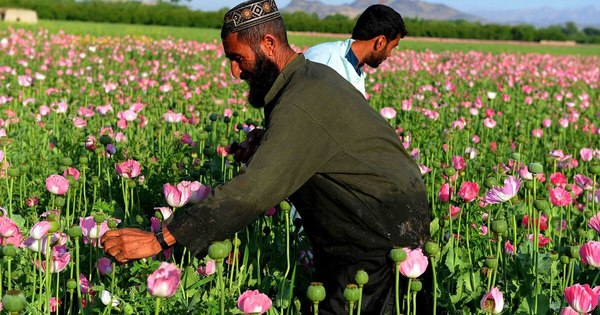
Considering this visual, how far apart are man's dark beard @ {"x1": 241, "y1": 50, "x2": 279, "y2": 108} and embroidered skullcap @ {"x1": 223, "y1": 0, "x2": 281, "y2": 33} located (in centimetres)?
9

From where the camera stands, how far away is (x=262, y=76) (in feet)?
7.63

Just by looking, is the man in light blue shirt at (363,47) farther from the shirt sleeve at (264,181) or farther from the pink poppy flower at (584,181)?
the shirt sleeve at (264,181)

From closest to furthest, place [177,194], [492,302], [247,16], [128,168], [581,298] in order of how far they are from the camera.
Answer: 1. [581,298]
2. [492,302]
3. [247,16]
4. [177,194]
5. [128,168]

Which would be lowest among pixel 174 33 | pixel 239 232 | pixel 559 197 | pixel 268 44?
pixel 239 232

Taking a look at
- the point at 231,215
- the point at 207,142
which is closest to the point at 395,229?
the point at 231,215

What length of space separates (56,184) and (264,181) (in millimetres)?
967

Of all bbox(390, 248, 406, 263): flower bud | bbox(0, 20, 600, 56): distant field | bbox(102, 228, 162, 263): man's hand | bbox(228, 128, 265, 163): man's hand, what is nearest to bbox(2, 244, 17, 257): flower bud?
bbox(102, 228, 162, 263): man's hand

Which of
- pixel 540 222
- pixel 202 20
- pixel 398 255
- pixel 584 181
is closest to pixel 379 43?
pixel 584 181

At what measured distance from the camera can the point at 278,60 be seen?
2316 millimetres

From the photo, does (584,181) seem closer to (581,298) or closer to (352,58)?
(352,58)

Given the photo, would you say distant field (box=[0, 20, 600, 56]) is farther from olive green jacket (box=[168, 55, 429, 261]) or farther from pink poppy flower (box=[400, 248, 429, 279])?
pink poppy flower (box=[400, 248, 429, 279])

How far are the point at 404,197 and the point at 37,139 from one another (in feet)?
11.0

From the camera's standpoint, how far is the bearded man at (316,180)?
2.06 meters

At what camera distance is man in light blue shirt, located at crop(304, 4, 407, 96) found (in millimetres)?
3953
